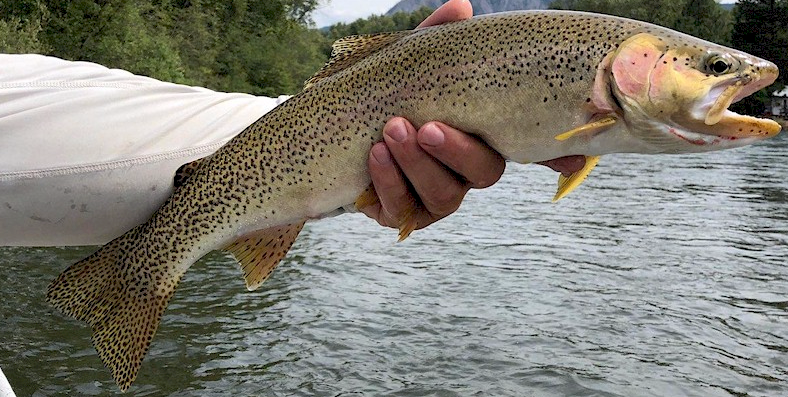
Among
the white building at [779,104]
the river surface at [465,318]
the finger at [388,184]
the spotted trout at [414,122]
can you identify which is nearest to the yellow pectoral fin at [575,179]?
the spotted trout at [414,122]

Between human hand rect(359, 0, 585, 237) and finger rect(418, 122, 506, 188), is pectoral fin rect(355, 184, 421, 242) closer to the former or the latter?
human hand rect(359, 0, 585, 237)

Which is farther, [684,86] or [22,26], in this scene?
[22,26]

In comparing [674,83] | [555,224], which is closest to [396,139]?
[674,83]

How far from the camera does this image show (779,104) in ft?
196

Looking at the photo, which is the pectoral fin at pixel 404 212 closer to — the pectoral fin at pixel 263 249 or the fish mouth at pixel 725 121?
the pectoral fin at pixel 263 249

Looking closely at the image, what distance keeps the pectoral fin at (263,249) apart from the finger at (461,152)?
0.63m

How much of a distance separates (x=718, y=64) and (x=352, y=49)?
53.2 inches

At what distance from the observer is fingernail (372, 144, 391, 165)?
290cm

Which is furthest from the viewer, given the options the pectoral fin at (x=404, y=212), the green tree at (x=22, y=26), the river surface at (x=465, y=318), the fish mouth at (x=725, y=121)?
the green tree at (x=22, y=26)

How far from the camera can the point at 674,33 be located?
2.71 m

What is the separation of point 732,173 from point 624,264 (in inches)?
514

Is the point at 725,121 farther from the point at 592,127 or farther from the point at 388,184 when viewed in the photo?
the point at 388,184

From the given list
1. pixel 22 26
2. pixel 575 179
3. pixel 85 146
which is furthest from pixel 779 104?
pixel 85 146

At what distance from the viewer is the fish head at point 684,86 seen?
2.55 metres
